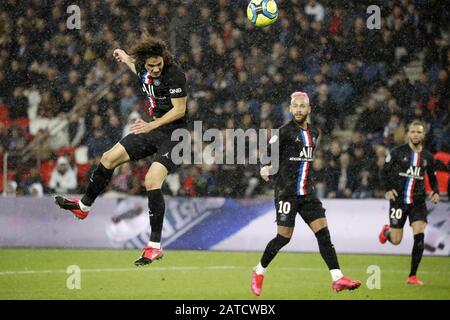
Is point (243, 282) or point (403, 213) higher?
point (403, 213)

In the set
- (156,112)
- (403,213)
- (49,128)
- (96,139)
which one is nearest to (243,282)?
(403,213)

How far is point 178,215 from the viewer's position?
16031mm

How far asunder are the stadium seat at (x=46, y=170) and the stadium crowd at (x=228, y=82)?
0.07 feet

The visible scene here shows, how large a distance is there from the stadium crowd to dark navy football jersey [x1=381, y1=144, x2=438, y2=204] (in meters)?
3.34

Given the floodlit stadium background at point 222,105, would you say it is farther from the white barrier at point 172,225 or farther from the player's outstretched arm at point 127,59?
the player's outstretched arm at point 127,59

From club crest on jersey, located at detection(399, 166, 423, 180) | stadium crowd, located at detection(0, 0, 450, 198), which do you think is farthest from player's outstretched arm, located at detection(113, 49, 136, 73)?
stadium crowd, located at detection(0, 0, 450, 198)

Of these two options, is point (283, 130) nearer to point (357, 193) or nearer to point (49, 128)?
point (357, 193)

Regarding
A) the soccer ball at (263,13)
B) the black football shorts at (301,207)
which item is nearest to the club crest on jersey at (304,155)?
the black football shorts at (301,207)

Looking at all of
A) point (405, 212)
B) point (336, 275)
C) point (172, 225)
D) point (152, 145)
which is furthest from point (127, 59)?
point (172, 225)

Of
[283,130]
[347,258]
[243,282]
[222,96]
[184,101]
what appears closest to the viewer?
[184,101]

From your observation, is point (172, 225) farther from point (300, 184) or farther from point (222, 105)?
point (300, 184)

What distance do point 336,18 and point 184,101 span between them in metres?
9.14

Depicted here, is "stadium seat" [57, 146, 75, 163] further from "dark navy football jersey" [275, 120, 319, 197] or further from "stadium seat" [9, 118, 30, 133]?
"dark navy football jersey" [275, 120, 319, 197]

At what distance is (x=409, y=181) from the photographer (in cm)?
1224
